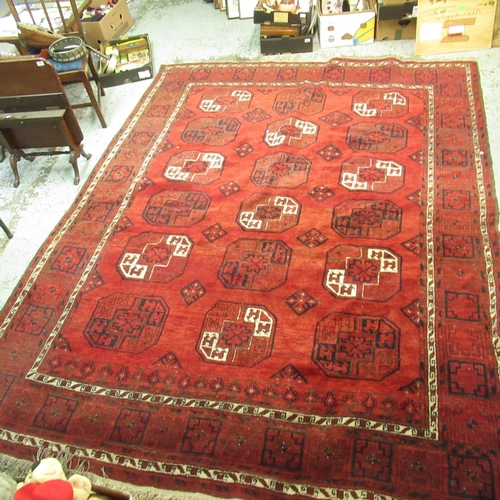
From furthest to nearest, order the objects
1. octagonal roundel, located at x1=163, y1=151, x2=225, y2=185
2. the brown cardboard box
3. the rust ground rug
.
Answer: the brown cardboard box < octagonal roundel, located at x1=163, y1=151, x2=225, y2=185 < the rust ground rug

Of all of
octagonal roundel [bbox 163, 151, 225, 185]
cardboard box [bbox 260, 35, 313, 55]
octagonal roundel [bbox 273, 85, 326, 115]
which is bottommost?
octagonal roundel [bbox 163, 151, 225, 185]

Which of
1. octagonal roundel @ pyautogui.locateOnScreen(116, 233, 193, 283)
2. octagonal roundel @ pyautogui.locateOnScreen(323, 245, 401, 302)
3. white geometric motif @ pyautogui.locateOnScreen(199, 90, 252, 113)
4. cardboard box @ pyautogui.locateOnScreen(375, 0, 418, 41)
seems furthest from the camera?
cardboard box @ pyautogui.locateOnScreen(375, 0, 418, 41)

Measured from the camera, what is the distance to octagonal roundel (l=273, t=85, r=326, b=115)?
10.5 feet

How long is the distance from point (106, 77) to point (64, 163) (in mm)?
922

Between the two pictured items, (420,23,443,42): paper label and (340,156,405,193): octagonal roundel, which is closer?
(340,156,405,193): octagonal roundel

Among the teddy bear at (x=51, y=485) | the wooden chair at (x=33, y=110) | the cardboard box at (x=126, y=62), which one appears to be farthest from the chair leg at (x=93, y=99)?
the teddy bear at (x=51, y=485)

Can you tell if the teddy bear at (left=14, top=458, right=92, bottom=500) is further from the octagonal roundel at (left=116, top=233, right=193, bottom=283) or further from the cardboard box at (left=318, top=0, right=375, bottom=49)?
the cardboard box at (left=318, top=0, right=375, bottom=49)

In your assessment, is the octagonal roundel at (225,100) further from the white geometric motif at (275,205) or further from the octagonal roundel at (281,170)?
the white geometric motif at (275,205)

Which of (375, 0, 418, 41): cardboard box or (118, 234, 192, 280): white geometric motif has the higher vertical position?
(375, 0, 418, 41): cardboard box

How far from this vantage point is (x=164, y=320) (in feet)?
6.98

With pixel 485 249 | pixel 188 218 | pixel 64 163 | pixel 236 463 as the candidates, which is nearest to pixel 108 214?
pixel 188 218

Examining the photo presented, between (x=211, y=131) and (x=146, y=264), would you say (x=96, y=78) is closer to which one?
(x=211, y=131)

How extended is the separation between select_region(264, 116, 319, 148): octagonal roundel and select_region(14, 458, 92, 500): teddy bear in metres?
2.35

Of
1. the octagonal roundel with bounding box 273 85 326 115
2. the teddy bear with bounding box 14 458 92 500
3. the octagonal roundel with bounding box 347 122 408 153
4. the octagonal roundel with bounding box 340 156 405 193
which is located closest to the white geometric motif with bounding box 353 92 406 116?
the octagonal roundel with bounding box 347 122 408 153
